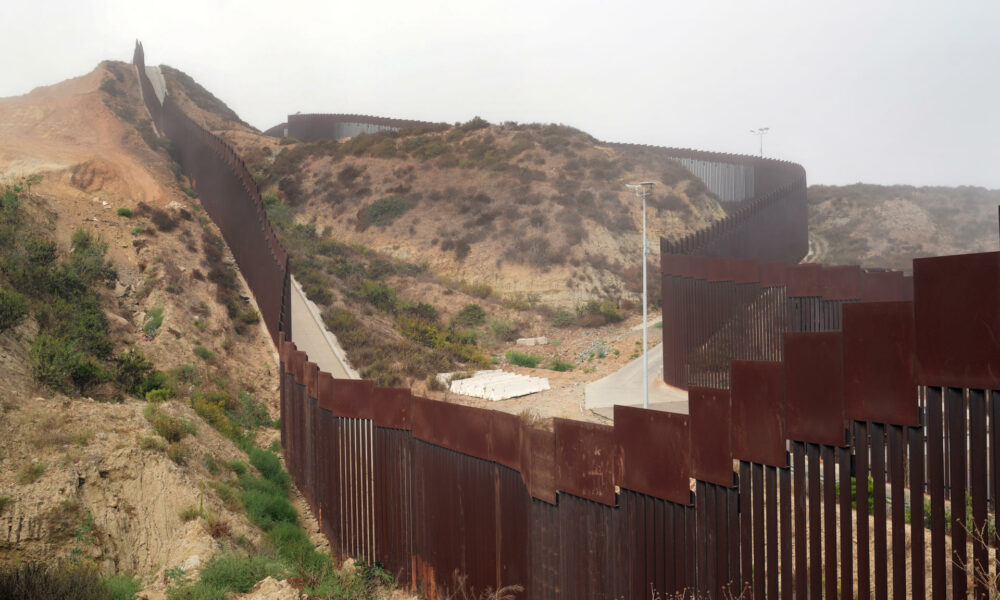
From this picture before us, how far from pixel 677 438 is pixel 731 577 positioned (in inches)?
42.2

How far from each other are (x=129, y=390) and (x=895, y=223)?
76.9 m

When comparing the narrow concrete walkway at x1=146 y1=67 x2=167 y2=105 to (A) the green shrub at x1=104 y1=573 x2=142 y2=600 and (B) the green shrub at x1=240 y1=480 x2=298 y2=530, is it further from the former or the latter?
(A) the green shrub at x1=104 y1=573 x2=142 y2=600

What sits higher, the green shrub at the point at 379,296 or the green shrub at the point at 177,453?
the green shrub at the point at 379,296

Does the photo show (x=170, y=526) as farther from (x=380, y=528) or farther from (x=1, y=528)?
(x=380, y=528)

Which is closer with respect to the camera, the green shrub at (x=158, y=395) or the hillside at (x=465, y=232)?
the green shrub at (x=158, y=395)

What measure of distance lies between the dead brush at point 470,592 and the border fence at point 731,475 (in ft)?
0.20

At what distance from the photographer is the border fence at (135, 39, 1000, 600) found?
4105 mm

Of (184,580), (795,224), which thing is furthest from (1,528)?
(795,224)

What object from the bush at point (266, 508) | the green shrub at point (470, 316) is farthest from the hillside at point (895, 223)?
the bush at point (266, 508)

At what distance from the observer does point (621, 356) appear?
2842cm

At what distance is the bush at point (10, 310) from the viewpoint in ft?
41.8

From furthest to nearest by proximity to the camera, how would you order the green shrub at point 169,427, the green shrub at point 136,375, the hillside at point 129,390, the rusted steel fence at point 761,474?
the green shrub at point 136,375 → the green shrub at point 169,427 → the hillside at point 129,390 → the rusted steel fence at point 761,474

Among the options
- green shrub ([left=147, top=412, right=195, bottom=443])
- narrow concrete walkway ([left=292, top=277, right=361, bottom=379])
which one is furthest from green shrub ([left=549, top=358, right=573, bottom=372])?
green shrub ([left=147, top=412, right=195, bottom=443])

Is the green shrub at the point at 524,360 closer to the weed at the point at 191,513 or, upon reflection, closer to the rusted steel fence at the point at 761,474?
the weed at the point at 191,513
